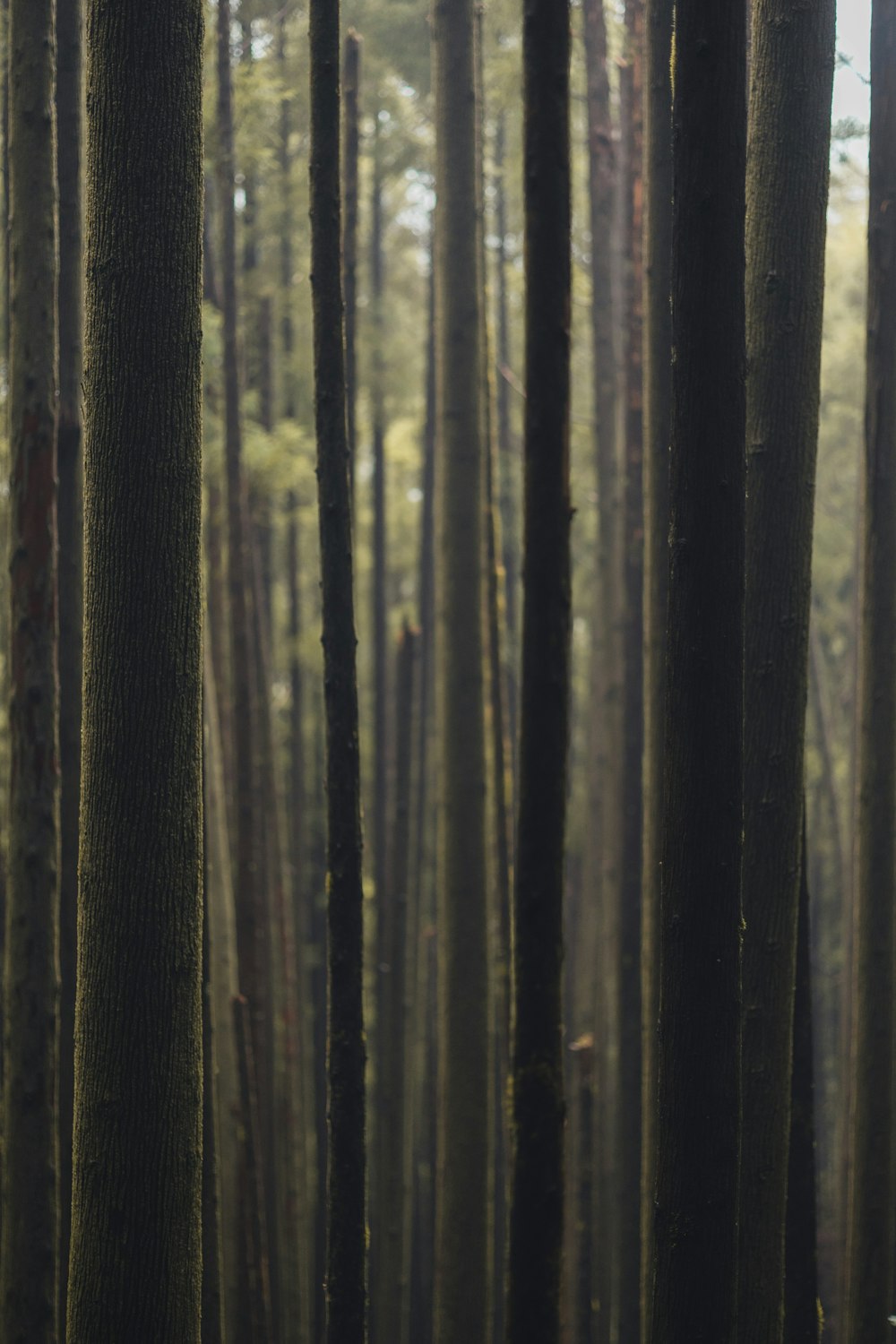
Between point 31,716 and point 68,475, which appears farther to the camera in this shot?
point 68,475

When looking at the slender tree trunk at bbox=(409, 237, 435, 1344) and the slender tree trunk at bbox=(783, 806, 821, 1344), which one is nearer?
the slender tree trunk at bbox=(783, 806, 821, 1344)

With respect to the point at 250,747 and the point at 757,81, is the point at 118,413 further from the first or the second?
the point at 250,747

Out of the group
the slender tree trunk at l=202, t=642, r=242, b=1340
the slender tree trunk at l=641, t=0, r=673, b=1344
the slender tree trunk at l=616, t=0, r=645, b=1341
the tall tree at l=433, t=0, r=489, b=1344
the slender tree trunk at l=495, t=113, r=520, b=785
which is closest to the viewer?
the slender tree trunk at l=641, t=0, r=673, b=1344

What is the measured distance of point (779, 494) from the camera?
3.66 metres

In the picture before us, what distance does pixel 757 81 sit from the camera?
369 centimetres

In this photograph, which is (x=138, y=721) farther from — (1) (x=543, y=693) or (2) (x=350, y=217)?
(2) (x=350, y=217)

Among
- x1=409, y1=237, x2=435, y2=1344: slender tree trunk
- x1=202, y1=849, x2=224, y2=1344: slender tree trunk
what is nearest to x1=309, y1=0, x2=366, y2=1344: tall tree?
x1=202, y1=849, x2=224, y2=1344: slender tree trunk

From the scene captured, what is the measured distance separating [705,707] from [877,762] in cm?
243

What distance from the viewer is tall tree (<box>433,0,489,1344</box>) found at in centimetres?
491

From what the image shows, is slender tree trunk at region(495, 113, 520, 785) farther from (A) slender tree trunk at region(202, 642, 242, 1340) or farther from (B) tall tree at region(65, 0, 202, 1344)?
(B) tall tree at region(65, 0, 202, 1344)

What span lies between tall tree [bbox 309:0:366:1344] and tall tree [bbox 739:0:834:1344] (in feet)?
3.62

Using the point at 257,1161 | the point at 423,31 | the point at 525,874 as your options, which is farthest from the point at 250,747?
the point at 423,31

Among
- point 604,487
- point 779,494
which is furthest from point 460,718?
point 604,487

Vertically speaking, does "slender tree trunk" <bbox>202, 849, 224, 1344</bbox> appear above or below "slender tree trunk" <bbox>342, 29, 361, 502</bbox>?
below
